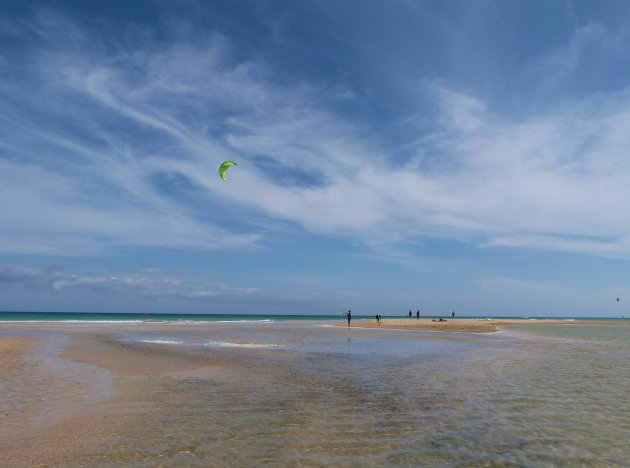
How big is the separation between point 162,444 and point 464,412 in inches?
319

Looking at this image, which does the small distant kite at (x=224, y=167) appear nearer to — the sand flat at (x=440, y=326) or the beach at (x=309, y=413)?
the beach at (x=309, y=413)

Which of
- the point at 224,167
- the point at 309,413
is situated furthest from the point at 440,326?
the point at 309,413

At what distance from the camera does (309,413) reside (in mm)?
12688

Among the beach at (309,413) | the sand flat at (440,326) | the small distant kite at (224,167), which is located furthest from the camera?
the sand flat at (440,326)

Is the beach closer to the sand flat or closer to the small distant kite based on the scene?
the small distant kite

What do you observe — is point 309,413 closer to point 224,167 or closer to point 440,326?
point 224,167

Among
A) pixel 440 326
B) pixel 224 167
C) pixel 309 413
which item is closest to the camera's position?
pixel 309 413

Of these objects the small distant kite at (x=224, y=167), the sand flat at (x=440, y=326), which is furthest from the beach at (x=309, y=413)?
the sand flat at (x=440, y=326)

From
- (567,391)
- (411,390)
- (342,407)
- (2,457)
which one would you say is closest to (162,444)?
(2,457)

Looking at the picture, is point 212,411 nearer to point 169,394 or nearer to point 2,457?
point 169,394

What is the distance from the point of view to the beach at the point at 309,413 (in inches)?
366

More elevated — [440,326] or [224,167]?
[224,167]

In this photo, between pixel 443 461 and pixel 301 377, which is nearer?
pixel 443 461

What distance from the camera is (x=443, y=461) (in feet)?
29.5
